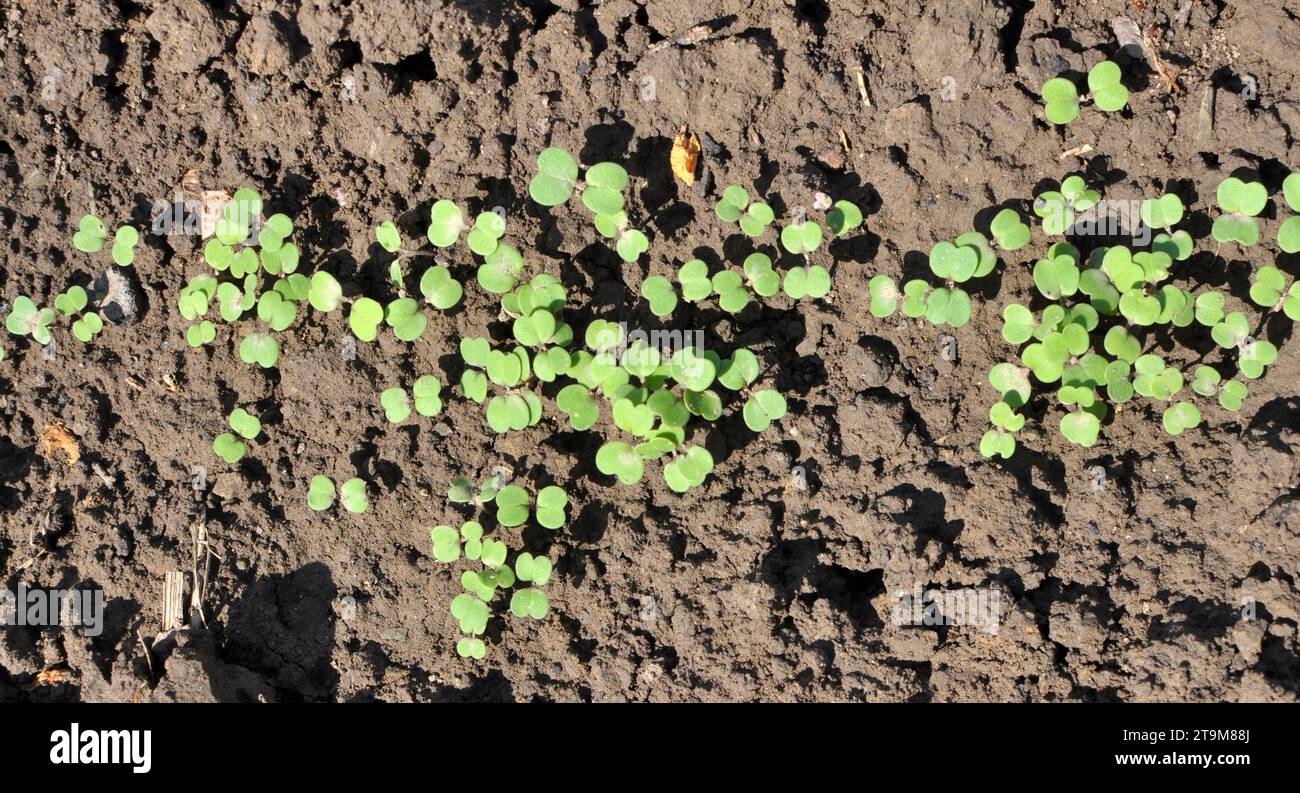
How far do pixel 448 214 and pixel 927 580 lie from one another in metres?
1.94

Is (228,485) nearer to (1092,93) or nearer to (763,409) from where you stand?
(763,409)

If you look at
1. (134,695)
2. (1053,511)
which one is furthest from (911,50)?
(134,695)

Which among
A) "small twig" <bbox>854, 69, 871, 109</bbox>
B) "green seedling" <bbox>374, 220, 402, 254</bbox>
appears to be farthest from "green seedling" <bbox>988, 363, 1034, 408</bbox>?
"green seedling" <bbox>374, 220, 402, 254</bbox>

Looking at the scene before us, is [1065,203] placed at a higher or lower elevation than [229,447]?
higher

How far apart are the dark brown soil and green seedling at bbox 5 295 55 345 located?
9 centimetres

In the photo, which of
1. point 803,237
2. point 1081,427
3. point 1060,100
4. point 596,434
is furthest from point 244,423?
point 1060,100

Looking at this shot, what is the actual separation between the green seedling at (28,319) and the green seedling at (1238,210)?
153 inches

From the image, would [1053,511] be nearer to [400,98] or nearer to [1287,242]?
[1287,242]

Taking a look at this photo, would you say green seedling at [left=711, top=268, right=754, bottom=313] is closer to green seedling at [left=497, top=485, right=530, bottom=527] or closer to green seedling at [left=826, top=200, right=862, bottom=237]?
green seedling at [left=826, top=200, right=862, bottom=237]

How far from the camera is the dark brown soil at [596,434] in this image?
2.93m

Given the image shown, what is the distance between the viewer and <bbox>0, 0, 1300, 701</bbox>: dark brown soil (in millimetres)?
2932

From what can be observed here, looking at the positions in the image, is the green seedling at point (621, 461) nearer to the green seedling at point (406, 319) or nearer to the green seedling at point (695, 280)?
the green seedling at point (695, 280)

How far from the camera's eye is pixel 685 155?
3.12 metres

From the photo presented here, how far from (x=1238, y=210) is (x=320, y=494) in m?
3.08
